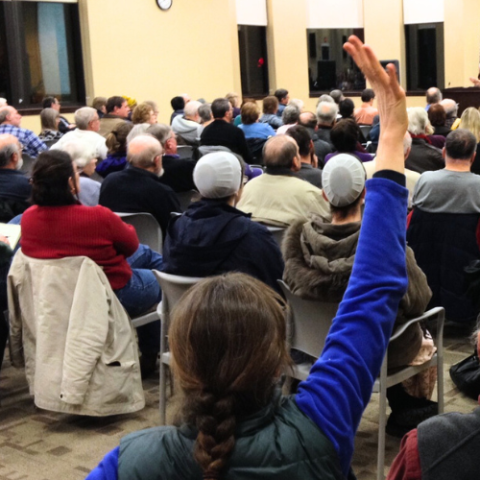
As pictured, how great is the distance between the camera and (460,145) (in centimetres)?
491

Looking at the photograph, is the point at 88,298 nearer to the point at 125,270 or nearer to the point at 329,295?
the point at 125,270

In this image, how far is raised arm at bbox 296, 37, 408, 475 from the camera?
1.29m

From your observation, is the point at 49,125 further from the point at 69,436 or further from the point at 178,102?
the point at 69,436

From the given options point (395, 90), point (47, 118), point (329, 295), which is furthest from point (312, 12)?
point (395, 90)

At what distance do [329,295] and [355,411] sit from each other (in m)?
1.92

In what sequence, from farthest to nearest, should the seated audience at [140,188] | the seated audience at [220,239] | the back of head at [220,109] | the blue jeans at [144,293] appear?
the back of head at [220,109], the seated audience at [140,188], the blue jeans at [144,293], the seated audience at [220,239]

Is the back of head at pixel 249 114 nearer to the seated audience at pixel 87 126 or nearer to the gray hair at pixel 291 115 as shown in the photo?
the gray hair at pixel 291 115

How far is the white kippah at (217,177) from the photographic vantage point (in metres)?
3.66

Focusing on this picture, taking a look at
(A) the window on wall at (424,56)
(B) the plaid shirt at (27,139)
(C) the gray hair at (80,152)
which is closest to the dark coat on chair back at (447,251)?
(C) the gray hair at (80,152)

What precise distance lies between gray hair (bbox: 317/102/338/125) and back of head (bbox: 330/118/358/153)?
8.44 ft

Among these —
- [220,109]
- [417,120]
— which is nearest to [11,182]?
[417,120]

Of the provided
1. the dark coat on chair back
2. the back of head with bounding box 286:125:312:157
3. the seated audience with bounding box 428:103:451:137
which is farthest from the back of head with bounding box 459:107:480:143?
the dark coat on chair back

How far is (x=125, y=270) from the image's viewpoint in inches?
162

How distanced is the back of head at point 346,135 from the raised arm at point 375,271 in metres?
4.55
